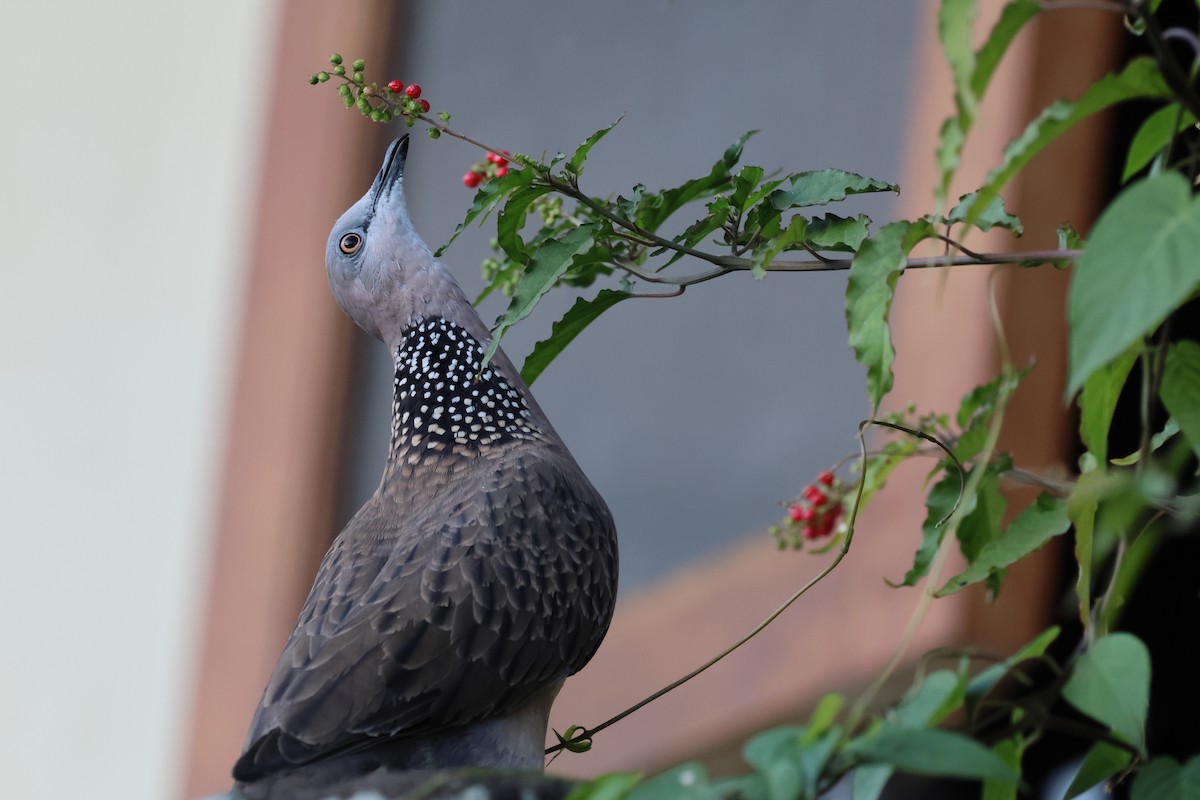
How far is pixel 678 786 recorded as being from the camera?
798 mm

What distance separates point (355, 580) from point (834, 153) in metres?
1.82

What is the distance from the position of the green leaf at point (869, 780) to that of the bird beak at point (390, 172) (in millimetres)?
859

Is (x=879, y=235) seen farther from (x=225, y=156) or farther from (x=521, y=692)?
(x=225, y=156)

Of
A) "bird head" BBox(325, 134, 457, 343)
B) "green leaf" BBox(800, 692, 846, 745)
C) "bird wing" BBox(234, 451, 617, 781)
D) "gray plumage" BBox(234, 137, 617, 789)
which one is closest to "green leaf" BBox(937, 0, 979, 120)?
"green leaf" BBox(800, 692, 846, 745)

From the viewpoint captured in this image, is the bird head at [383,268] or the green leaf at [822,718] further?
the bird head at [383,268]

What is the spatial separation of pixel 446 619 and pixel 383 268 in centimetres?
36

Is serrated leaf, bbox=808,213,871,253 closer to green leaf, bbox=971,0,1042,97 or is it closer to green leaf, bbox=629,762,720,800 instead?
green leaf, bbox=971,0,1042,97

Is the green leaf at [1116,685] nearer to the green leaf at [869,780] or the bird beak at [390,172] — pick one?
the green leaf at [869,780]

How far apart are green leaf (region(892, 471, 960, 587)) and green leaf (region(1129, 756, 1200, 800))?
317 mm

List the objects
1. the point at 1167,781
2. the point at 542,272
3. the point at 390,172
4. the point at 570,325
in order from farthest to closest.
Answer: the point at 390,172
the point at 570,325
the point at 542,272
the point at 1167,781

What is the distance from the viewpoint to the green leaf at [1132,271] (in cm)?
74

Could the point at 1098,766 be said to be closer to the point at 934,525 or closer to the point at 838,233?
the point at 934,525

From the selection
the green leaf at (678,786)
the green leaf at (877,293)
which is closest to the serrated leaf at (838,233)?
the green leaf at (877,293)

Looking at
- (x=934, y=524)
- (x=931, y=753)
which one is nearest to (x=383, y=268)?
(x=934, y=524)
